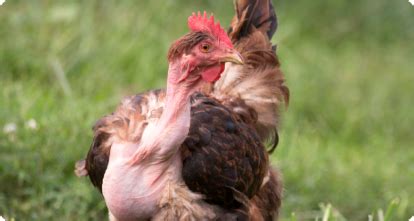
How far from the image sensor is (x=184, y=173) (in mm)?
3980

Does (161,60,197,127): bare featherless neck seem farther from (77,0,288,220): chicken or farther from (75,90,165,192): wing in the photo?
(75,90,165,192): wing

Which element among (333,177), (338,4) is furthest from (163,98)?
(338,4)

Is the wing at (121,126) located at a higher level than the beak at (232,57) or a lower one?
lower

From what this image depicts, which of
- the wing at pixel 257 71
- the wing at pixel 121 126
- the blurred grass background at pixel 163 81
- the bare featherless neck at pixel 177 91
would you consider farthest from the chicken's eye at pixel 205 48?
the blurred grass background at pixel 163 81

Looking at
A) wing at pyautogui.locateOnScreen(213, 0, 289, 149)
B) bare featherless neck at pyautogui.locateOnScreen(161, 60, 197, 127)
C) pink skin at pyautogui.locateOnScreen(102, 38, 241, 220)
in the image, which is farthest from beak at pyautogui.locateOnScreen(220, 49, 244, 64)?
wing at pyautogui.locateOnScreen(213, 0, 289, 149)

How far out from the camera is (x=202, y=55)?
3.88 metres

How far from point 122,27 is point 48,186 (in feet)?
7.18

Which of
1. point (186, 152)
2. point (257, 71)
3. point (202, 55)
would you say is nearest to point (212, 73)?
point (202, 55)

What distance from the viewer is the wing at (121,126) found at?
13.3 ft

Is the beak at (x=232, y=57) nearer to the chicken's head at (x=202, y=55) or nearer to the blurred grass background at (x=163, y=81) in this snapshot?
the chicken's head at (x=202, y=55)

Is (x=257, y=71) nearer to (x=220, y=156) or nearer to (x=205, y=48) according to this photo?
(x=220, y=156)

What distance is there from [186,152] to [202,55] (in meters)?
0.45

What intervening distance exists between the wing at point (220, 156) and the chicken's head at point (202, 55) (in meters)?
0.32

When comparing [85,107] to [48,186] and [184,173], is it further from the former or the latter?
[184,173]
